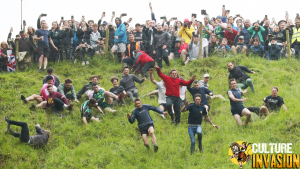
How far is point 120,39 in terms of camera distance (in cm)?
1858

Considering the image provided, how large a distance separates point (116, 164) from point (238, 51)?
9.54m

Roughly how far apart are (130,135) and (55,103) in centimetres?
303

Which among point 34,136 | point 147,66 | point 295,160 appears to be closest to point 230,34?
point 147,66

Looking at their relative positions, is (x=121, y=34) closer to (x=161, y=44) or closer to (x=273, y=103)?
(x=161, y=44)

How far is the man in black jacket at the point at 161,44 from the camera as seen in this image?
18000 mm

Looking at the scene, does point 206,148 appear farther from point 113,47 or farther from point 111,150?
point 113,47

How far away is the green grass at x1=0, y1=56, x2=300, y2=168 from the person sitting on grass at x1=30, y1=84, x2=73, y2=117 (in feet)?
0.74

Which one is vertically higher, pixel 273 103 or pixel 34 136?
pixel 273 103

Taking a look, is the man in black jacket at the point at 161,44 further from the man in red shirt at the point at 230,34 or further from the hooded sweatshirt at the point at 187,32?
the man in red shirt at the point at 230,34

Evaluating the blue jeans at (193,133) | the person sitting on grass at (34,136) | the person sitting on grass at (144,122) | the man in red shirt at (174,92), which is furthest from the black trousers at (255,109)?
the person sitting on grass at (34,136)

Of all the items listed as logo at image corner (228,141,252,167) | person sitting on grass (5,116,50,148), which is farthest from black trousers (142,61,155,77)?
logo at image corner (228,141,252,167)

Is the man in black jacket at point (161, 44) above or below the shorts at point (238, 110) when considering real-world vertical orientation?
above

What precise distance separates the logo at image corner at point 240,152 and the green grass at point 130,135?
0.55 ft

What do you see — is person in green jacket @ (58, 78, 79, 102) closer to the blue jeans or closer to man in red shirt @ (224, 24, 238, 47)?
the blue jeans
